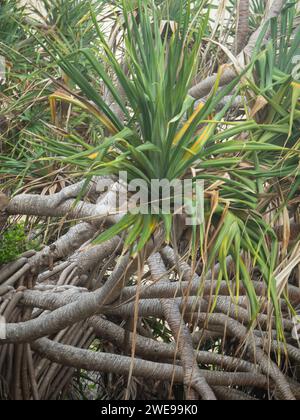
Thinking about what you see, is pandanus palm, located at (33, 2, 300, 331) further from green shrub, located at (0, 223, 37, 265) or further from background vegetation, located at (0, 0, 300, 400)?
green shrub, located at (0, 223, 37, 265)

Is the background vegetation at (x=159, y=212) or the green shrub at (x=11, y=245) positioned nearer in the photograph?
the background vegetation at (x=159, y=212)

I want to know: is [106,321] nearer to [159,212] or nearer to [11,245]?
[11,245]

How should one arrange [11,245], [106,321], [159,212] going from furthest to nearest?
[106,321], [11,245], [159,212]

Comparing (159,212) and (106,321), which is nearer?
(159,212)

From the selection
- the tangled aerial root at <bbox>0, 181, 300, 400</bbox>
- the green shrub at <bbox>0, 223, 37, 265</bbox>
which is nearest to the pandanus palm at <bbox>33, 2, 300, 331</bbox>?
the tangled aerial root at <bbox>0, 181, 300, 400</bbox>

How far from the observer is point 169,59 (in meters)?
2.44

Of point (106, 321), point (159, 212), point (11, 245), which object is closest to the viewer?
point (159, 212)

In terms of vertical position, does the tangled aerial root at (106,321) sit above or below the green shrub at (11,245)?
below

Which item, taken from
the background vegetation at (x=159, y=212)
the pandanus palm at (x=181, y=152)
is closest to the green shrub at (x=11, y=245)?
the background vegetation at (x=159, y=212)

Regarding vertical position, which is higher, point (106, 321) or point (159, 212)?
point (159, 212)

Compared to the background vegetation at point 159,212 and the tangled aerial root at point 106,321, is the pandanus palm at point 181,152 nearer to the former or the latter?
the background vegetation at point 159,212

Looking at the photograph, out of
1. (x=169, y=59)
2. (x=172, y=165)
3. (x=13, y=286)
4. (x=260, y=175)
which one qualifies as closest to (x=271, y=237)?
(x=260, y=175)

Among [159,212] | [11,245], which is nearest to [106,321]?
[11,245]
